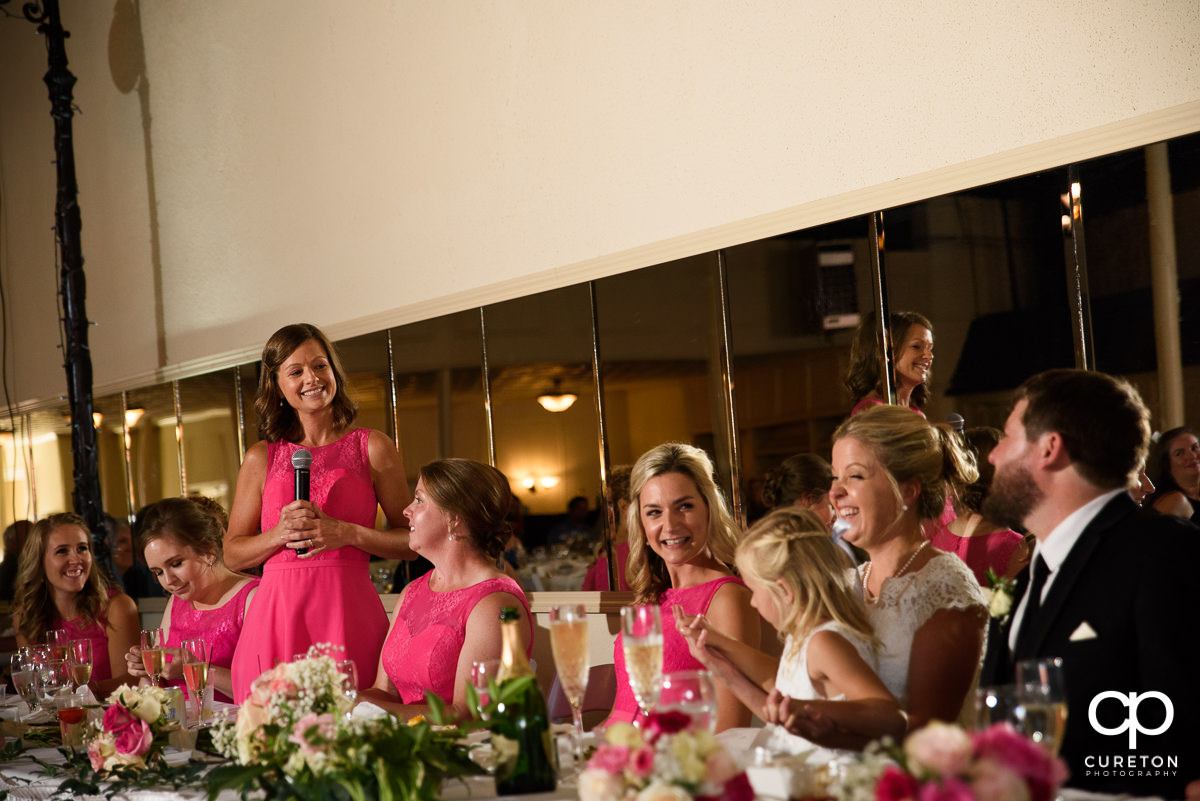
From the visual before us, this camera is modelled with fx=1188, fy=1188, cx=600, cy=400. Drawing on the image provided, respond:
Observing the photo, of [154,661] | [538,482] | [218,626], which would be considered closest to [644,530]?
[154,661]

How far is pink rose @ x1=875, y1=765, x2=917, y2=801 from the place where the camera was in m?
1.25

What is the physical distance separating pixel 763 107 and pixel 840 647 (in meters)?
2.17

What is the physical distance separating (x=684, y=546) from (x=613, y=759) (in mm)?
1468

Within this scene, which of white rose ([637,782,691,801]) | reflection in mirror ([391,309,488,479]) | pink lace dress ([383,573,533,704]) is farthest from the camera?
reflection in mirror ([391,309,488,479])

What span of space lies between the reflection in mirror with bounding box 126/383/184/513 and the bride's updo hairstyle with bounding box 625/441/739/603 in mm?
4263

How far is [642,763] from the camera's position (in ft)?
4.76

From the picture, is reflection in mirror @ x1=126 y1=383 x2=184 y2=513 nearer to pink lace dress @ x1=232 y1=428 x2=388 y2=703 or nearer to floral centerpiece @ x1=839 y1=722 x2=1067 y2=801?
pink lace dress @ x1=232 y1=428 x2=388 y2=703

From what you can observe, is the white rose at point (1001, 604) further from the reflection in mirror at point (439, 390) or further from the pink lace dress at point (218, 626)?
the reflection in mirror at point (439, 390)

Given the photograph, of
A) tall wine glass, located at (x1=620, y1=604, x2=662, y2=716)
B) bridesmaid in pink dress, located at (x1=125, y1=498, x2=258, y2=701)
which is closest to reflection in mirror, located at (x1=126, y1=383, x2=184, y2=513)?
bridesmaid in pink dress, located at (x1=125, y1=498, x2=258, y2=701)

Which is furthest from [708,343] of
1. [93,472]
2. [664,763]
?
[93,472]

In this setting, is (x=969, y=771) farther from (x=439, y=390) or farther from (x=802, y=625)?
(x=439, y=390)

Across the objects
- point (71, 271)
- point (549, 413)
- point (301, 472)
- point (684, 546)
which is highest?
point (71, 271)

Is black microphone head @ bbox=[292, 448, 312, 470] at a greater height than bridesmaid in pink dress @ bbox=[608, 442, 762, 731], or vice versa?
black microphone head @ bbox=[292, 448, 312, 470]

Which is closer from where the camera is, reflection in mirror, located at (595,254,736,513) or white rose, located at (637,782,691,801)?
white rose, located at (637,782,691,801)
